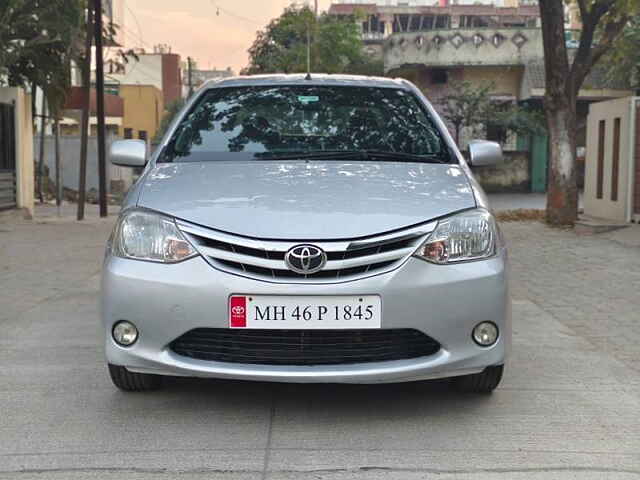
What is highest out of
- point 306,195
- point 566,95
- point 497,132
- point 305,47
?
point 305,47

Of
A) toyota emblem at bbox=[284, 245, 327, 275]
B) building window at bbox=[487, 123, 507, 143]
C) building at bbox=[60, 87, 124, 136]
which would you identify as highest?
building at bbox=[60, 87, 124, 136]

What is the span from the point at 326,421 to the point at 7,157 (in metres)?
14.5

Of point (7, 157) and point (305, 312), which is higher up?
point (7, 157)

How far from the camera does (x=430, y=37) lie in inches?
1275

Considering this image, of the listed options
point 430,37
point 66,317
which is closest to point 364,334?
point 66,317

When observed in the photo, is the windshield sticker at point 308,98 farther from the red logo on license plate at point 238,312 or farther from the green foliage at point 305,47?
the green foliage at point 305,47

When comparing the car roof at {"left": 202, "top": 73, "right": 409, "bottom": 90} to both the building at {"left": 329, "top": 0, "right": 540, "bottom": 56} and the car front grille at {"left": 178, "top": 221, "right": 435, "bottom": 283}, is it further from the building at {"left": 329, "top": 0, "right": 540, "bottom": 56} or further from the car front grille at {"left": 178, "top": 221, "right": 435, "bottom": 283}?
the building at {"left": 329, "top": 0, "right": 540, "bottom": 56}

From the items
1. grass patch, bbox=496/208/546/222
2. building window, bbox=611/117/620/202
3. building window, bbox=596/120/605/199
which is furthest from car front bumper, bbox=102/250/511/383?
grass patch, bbox=496/208/546/222

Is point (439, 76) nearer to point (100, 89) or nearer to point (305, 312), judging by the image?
point (100, 89)

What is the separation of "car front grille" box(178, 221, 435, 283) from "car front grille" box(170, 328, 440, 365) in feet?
0.76

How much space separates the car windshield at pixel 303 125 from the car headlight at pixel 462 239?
819 millimetres

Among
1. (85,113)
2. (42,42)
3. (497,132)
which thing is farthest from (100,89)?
(497,132)

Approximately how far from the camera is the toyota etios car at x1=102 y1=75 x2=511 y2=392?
3.90 m

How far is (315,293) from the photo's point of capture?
3.88 metres
